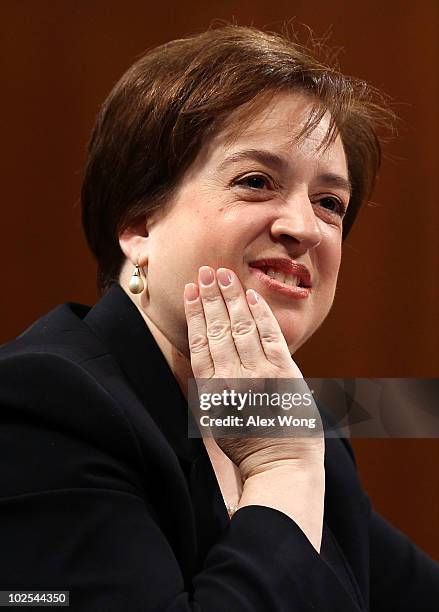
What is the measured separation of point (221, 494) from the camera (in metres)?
1.19

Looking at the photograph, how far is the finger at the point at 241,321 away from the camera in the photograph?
1.10m

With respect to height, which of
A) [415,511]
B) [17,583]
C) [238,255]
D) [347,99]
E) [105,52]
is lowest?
[415,511]

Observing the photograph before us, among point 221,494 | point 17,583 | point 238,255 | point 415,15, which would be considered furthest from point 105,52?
point 17,583

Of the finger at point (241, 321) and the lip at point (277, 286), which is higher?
the lip at point (277, 286)

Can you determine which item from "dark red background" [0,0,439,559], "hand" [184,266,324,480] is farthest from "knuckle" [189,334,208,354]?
"dark red background" [0,0,439,559]

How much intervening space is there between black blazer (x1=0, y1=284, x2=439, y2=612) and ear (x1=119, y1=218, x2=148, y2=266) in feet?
0.47

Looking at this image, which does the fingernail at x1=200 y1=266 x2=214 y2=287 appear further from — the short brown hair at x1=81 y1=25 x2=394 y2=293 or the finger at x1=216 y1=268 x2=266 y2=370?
the short brown hair at x1=81 y1=25 x2=394 y2=293

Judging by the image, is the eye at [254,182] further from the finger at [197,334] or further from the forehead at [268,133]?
the finger at [197,334]

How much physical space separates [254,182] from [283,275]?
124 mm

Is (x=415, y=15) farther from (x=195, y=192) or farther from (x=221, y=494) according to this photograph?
(x=221, y=494)

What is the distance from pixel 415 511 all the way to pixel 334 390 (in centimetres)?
77

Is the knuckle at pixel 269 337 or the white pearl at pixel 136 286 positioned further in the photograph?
the white pearl at pixel 136 286

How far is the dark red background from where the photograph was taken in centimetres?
194

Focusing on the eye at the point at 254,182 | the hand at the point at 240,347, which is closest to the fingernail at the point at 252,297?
the hand at the point at 240,347
